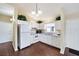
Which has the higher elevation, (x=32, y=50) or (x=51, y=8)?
(x=51, y=8)

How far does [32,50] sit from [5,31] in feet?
2.22

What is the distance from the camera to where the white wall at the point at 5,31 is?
150cm

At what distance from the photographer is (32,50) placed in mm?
1543

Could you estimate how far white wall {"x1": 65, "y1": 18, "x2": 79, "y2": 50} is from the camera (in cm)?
148

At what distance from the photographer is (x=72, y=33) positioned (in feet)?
4.97

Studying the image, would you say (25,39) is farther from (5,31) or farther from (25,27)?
(5,31)

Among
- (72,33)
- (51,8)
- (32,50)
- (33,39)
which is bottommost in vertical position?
(32,50)

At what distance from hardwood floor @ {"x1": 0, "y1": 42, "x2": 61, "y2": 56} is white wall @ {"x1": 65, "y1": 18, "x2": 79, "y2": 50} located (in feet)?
1.00

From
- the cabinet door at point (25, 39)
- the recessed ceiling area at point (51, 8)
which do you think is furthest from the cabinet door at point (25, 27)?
the recessed ceiling area at point (51, 8)

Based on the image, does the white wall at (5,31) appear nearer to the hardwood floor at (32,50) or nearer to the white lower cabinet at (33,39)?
the hardwood floor at (32,50)

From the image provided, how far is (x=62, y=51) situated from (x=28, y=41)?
74 cm

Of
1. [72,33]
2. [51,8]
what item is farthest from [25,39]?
[72,33]

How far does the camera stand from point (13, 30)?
153 cm

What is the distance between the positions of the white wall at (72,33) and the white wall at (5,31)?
1.17m
